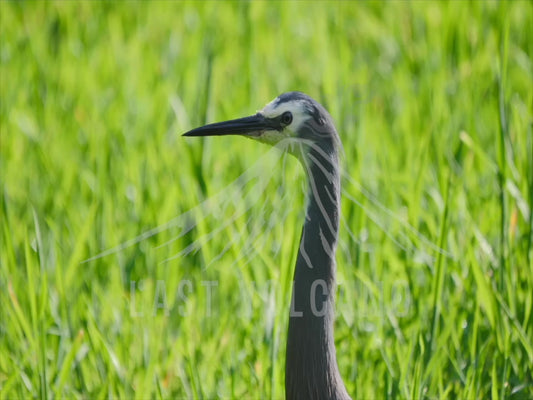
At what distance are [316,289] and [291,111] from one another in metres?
0.37

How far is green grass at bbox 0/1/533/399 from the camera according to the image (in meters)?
2.28

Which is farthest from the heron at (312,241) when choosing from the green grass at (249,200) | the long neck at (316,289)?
the green grass at (249,200)

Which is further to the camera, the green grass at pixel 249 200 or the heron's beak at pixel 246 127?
the green grass at pixel 249 200

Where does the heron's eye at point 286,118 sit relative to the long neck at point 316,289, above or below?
above

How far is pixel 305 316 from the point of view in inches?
74.0

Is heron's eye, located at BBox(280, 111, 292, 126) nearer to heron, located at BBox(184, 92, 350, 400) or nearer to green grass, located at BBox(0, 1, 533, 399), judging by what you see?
heron, located at BBox(184, 92, 350, 400)

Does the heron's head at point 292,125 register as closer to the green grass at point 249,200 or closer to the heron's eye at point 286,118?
the heron's eye at point 286,118

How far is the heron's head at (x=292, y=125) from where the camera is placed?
6.16 ft

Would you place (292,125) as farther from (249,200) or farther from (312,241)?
(249,200)

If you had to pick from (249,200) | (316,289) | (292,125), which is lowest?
(316,289)

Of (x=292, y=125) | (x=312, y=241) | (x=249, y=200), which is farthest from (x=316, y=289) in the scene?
(x=249, y=200)

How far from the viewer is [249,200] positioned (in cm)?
302

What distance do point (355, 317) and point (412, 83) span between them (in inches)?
60.7

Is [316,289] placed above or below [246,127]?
below
